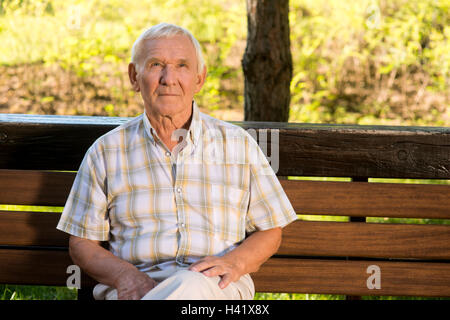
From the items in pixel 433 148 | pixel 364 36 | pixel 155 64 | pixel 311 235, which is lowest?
pixel 311 235

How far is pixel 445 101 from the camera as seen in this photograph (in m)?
7.66

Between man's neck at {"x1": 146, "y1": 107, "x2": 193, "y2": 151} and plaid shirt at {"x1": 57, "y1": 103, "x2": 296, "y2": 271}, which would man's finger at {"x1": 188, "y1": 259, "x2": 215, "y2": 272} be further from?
man's neck at {"x1": 146, "y1": 107, "x2": 193, "y2": 151}

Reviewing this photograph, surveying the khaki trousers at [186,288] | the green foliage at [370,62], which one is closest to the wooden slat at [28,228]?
the khaki trousers at [186,288]

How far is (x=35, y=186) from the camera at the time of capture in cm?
249

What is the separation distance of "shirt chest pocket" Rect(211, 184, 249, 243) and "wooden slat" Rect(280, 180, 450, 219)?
1.05 feet

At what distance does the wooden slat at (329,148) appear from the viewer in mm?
2443

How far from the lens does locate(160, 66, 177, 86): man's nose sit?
2.20 meters

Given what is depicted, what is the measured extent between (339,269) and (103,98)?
5400mm

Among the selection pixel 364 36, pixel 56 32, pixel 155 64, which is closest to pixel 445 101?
pixel 364 36

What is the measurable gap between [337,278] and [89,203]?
3.72ft

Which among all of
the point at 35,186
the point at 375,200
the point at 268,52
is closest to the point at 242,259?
the point at 375,200

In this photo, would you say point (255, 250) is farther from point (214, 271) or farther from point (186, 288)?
point (186, 288)

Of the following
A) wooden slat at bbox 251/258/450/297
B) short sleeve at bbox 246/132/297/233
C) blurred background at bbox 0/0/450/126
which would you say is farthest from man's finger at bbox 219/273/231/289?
blurred background at bbox 0/0/450/126
